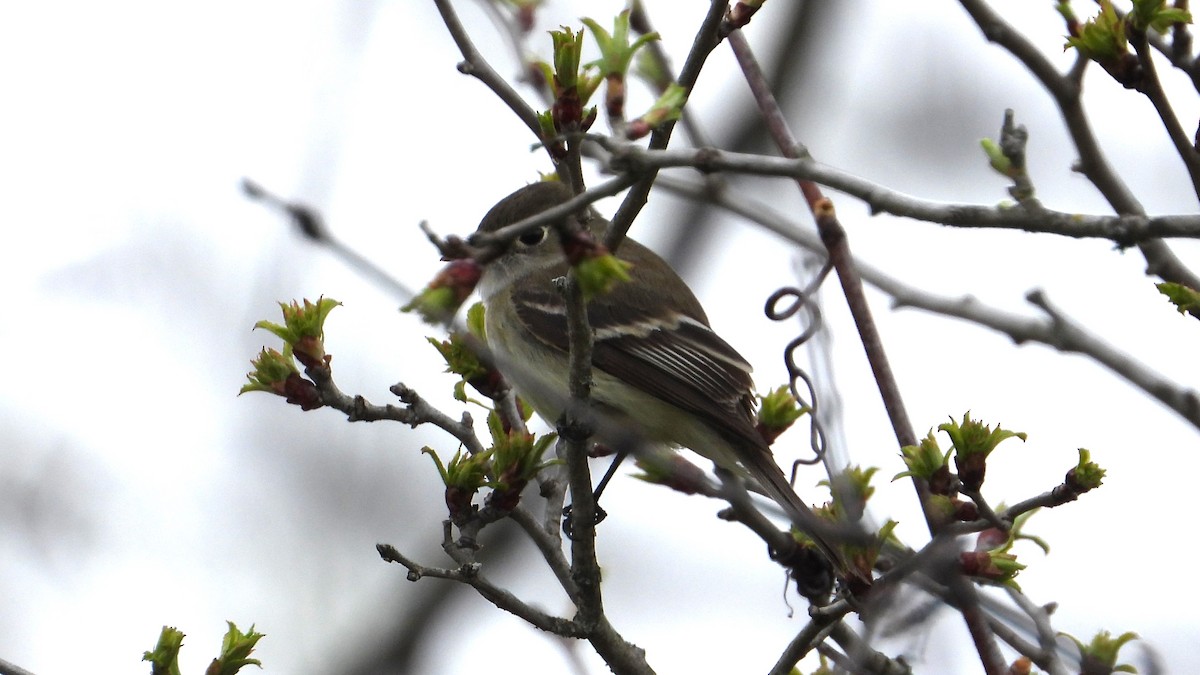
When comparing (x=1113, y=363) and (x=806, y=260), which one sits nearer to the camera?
(x=1113, y=363)

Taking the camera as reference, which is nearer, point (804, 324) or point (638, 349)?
point (804, 324)

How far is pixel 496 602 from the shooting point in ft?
12.2

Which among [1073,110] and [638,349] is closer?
[1073,110]

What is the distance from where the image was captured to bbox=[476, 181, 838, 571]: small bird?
18.1 ft

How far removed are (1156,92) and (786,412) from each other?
1935 mm

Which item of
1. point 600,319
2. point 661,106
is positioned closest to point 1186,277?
point 661,106

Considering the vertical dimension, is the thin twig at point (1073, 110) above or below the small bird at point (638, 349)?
below

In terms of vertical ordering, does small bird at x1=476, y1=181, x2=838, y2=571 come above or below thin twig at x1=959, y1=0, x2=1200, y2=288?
above

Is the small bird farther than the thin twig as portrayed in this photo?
Yes

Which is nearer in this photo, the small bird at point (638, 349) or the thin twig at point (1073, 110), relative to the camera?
the thin twig at point (1073, 110)

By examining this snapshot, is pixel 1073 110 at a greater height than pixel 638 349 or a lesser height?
lesser

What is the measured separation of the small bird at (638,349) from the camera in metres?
5.52

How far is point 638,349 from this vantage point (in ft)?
19.1

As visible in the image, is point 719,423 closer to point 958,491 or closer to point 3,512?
point 958,491
